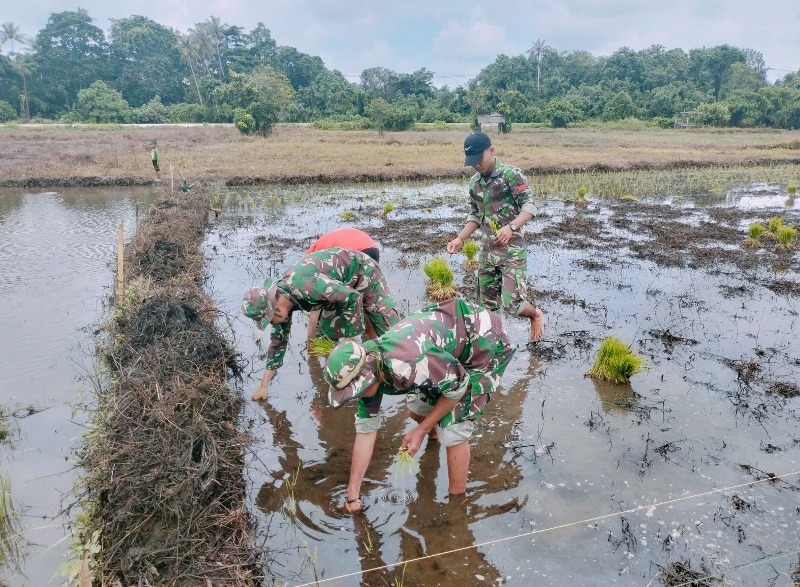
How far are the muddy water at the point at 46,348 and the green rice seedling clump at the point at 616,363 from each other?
4.21 meters

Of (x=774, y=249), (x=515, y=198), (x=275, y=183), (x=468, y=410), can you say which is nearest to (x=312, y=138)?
(x=275, y=183)

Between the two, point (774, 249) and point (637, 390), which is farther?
point (774, 249)

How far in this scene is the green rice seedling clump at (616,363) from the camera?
194 inches

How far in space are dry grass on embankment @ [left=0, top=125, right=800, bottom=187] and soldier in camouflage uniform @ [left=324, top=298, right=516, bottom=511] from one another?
17.2 meters

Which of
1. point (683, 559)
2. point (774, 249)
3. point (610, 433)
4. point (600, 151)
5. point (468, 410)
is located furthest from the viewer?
point (600, 151)

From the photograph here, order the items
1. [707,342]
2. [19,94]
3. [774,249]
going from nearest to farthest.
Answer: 1. [707,342]
2. [774,249]
3. [19,94]

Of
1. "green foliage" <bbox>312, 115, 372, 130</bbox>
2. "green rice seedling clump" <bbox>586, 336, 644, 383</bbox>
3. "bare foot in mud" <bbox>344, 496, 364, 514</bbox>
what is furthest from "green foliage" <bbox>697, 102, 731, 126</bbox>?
"bare foot in mud" <bbox>344, 496, 364, 514</bbox>

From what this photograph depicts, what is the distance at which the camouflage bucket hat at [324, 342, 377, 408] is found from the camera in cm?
276

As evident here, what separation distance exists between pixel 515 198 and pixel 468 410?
2.63 m

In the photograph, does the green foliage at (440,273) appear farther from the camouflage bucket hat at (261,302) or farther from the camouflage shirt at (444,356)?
the camouflage shirt at (444,356)

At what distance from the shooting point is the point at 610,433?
4.28 meters

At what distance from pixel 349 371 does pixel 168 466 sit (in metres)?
1.19

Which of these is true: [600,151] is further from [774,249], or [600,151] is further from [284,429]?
[284,429]

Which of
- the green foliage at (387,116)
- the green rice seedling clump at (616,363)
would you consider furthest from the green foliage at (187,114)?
the green rice seedling clump at (616,363)
